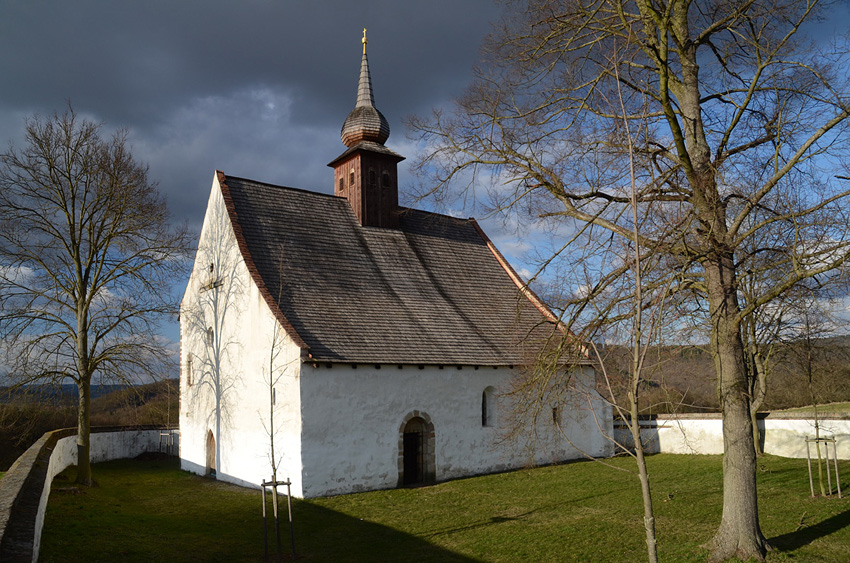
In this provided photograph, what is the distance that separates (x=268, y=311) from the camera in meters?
17.2

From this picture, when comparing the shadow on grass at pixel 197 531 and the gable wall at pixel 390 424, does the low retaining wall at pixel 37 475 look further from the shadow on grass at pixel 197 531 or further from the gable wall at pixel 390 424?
the gable wall at pixel 390 424

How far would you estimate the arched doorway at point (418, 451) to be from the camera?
18062 mm

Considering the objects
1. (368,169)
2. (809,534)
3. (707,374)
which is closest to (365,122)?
(368,169)

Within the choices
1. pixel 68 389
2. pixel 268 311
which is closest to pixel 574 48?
pixel 268 311

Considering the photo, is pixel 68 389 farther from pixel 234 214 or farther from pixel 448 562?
pixel 448 562

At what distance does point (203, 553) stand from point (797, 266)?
1063 centimetres

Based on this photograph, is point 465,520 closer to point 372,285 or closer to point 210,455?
point 372,285

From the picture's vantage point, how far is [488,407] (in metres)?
19.8

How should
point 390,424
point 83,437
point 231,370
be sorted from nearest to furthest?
point 390,424, point 83,437, point 231,370

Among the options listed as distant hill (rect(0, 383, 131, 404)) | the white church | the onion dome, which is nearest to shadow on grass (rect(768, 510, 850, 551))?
the white church

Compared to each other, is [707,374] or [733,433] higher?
[707,374]

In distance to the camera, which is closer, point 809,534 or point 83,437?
point 809,534

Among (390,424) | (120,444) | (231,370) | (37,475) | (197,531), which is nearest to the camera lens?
(37,475)

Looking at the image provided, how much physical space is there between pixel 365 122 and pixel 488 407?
473 inches
